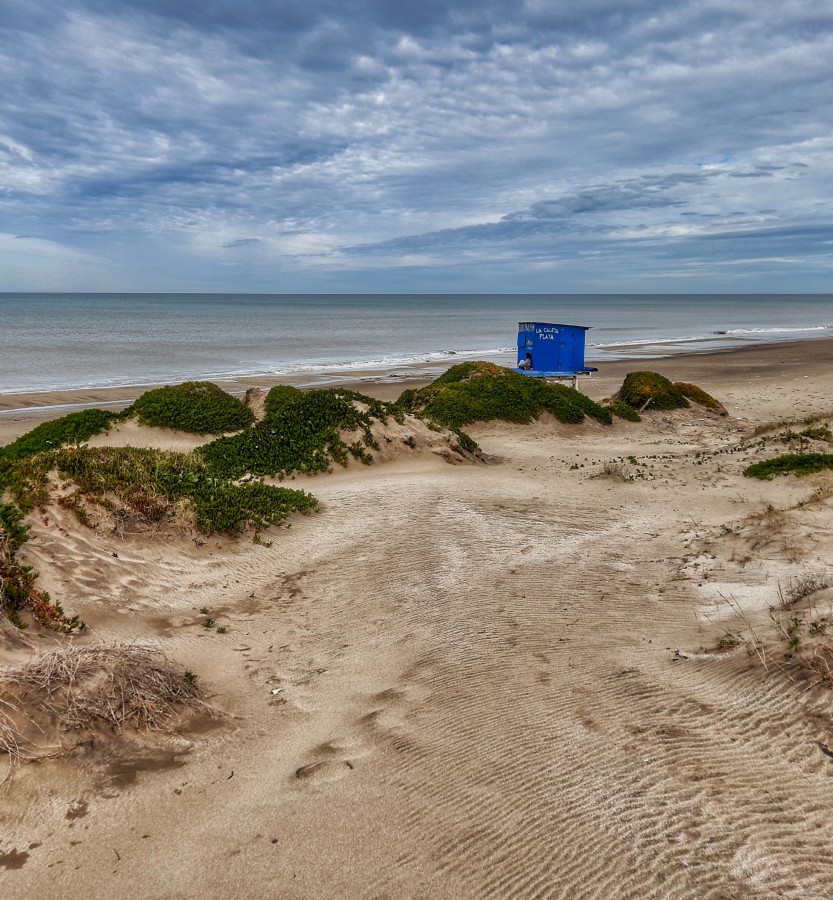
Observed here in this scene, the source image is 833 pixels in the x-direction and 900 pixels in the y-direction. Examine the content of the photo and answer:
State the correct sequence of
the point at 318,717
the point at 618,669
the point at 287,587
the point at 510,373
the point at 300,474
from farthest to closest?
the point at 510,373, the point at 300,474, the point at 287,587, the point at 618,669, the point at 318,717

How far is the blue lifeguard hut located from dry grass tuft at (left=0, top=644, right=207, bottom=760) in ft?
75.8

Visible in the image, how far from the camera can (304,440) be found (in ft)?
49.5

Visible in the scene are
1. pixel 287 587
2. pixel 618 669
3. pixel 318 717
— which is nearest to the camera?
pixel 318 717

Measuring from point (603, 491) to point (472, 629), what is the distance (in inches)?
264

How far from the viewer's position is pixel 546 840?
4.05m

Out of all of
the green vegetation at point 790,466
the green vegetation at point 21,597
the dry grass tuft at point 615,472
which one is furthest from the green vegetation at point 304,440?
the green vegetation at point 790,466

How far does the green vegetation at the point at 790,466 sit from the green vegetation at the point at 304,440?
8.10 metres

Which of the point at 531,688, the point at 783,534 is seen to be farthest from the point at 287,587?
Result: the point at 783,534

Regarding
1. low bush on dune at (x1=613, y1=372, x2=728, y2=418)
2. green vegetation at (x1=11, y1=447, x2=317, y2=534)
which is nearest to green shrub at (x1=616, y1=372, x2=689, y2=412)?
low bush on dune at (x1=613, y1=372, x2=728, y2=418)

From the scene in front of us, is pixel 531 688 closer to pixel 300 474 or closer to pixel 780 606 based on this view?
pixel 780 606

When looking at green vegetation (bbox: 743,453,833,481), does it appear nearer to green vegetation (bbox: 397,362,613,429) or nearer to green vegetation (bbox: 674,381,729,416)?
green vegetation (bbox: 397,362,613,429)

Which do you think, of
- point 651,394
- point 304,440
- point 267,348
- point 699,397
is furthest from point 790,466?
point 267,348

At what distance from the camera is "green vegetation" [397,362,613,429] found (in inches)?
819

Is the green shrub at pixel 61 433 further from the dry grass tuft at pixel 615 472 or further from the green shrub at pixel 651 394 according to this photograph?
the green shrub at pixel 651 394
